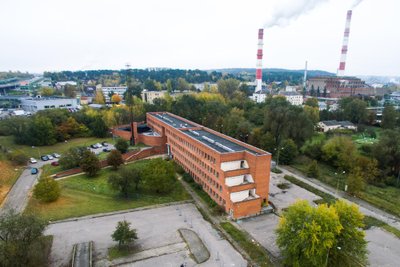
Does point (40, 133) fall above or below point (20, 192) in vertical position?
above

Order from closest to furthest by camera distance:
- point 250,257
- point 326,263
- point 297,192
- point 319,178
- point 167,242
A: point 326,263 → point 250,257 → point 167,242 → point 297,192 → point 319,178

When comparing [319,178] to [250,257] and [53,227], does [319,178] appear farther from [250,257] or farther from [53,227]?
[53,227]

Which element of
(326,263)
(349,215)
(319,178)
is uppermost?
(349,215)

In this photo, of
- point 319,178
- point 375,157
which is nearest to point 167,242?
point 319,178

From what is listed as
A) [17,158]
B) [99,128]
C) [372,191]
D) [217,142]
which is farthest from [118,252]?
[99,128]

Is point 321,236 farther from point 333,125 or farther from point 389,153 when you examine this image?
point 333,125

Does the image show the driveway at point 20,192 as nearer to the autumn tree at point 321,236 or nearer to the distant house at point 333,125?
the autumn tree at point 321,236

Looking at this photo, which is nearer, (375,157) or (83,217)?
(83,217)
